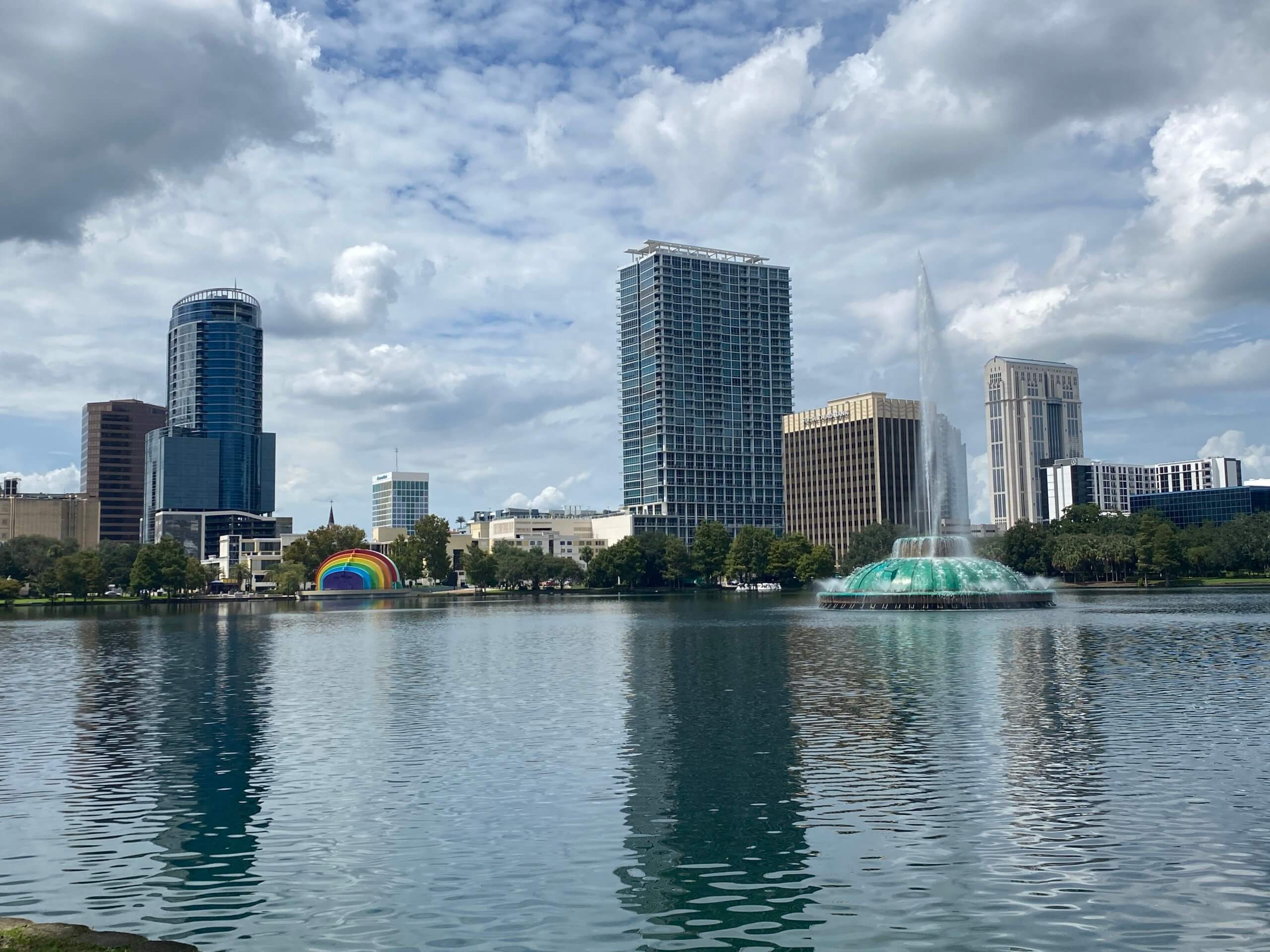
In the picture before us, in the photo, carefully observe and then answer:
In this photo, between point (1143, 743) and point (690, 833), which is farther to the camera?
point (1143, 743)

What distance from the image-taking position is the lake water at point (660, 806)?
712 inches

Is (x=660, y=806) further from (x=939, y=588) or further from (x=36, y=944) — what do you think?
(x=939, y=588)

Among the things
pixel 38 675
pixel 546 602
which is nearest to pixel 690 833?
pixel 38 675

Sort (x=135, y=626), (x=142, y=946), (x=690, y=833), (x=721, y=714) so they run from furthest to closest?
1. (x=135, y=626)
2. (x=721, y=714)
3. (x=690, y=833)
4. (x=142, y=946)

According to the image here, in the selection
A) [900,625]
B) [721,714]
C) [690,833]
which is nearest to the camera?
[690,833]

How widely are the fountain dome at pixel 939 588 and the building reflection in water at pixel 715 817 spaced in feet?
214

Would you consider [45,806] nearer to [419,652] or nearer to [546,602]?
[419,652]

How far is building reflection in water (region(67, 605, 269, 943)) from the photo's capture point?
20047 millimetres

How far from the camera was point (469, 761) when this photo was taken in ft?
104

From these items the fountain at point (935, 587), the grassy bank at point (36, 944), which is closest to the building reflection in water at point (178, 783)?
the grassy bank at point (36, 944)

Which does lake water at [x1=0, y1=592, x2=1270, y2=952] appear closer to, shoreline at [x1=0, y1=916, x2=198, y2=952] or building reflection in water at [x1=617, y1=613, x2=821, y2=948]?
building reflection in water at [x1=617, y1=613, x2=821, y2=948]

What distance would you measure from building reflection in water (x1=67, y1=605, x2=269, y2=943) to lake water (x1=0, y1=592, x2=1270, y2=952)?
0.13 meters

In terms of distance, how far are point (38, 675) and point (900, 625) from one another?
199 feet

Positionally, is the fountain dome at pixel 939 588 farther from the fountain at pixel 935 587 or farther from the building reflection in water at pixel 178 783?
the building reflection in water at pixel 178 783
